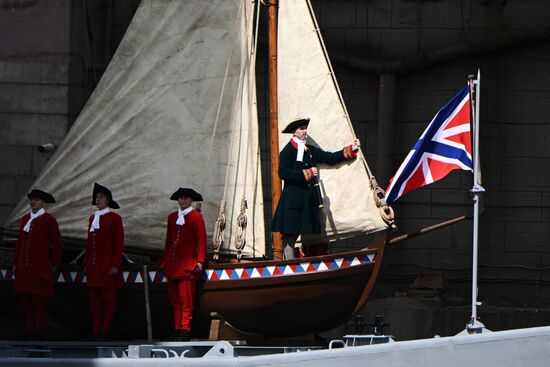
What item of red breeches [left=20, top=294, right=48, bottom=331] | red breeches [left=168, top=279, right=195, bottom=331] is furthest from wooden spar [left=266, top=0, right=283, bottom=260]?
red breeches [left=20, top=294, right=48, bottom=331]

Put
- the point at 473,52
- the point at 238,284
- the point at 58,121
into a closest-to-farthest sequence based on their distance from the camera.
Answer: the point at 238,284, the point at 58,121, the point at 473,52

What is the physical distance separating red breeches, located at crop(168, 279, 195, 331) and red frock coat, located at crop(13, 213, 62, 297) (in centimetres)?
112

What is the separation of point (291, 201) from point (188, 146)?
4.45 ft

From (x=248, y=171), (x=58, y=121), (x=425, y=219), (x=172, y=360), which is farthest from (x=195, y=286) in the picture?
(x=425, y=219)

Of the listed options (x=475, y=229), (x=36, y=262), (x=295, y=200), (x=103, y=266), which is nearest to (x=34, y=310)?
(x=36, y=262)

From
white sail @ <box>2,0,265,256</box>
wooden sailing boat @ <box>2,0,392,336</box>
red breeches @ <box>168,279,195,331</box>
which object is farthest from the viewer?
white sail @ <box>2,0,265,256</box>

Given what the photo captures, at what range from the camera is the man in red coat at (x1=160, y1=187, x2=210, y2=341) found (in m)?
11.9

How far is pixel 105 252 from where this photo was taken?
1223 cm

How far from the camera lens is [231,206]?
12.8m

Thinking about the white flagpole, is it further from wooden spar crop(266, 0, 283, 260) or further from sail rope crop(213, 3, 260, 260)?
sail rope crop(213, 3, 260, 260)

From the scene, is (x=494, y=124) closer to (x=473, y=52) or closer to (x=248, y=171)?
(x=473, y=52)

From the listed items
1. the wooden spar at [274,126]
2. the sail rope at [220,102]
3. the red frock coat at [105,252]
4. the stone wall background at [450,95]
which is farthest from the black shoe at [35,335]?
the stone wall background at [450,95]

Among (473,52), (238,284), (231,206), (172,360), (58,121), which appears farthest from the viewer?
(473,52)

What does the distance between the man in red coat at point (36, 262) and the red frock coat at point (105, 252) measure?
13.0 inches
